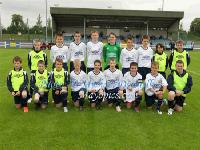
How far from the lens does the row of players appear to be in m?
7.83

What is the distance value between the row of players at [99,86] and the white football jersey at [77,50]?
A: 3.04ft

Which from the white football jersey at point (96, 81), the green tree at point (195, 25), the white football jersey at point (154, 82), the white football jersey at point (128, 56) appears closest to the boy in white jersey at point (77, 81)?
the white football jersey at point (96, 81)

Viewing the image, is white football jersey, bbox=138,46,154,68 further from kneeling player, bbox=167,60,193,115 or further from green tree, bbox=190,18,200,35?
green tree, bbox=190,18,200,35

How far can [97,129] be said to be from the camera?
6.36 meters

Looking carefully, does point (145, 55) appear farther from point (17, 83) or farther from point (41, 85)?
point (17, 83)

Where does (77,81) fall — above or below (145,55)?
below

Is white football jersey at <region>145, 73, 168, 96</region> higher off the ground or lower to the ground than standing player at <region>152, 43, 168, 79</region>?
lower

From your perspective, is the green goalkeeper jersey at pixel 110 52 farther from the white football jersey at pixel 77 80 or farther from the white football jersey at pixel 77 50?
the white football jersey at pixel 77 80

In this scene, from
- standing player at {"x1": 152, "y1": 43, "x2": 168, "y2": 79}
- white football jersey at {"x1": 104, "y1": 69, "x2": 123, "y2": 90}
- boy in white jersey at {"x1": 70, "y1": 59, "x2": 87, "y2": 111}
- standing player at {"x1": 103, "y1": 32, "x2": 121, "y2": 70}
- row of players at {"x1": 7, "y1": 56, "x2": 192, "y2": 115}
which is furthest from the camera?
standing player at {"x1": 103, "y1": 32, "x2": 121, "y2": 70}

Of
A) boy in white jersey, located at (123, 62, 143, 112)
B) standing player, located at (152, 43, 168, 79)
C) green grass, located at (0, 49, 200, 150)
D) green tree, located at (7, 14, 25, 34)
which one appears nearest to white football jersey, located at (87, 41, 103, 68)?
boy in white jersey, located at (123, 62, 143, 112)

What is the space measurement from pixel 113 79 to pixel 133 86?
0.51 metres

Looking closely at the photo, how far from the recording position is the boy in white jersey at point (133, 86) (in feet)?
26.1

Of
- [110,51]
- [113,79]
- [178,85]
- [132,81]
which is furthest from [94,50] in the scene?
[178,85]

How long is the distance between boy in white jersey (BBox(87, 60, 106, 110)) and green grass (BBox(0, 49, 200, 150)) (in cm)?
22
